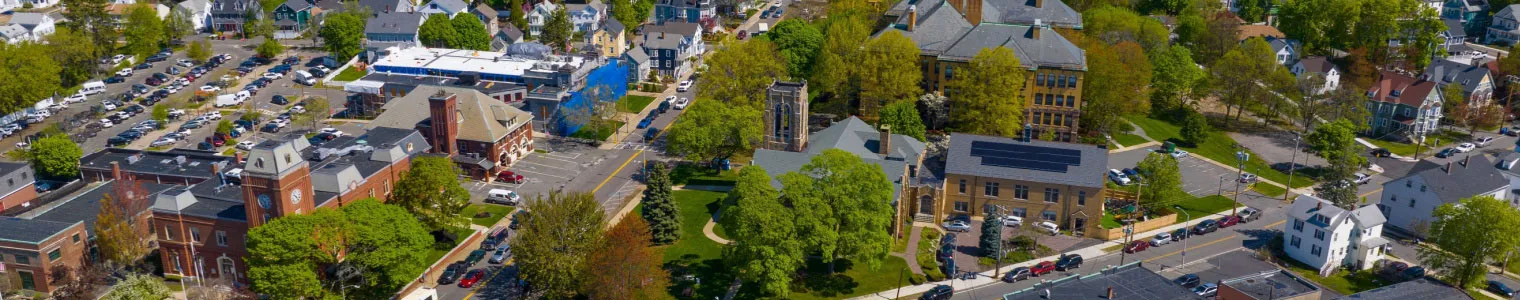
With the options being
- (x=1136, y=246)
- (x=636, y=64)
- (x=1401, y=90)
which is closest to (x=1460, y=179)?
(x=1136, y=246)

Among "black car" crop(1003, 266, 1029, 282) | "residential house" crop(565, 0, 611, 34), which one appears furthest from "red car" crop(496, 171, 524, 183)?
"residential house" crop(565, 0, 611, 34)

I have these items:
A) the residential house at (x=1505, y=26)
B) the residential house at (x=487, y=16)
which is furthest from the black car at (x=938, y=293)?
the residential house at (x=1505, y=26)

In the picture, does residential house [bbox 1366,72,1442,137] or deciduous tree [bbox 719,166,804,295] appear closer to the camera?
deciduous tree [bbox 719,166,804,295]

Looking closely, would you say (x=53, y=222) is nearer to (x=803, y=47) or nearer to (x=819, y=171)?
(x=819, y=171)

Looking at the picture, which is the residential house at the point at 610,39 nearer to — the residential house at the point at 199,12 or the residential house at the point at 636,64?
the residential house at the point at 636,64

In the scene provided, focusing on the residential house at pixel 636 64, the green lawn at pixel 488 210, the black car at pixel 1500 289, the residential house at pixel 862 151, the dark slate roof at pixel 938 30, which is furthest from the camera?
the residential house at pixel 636 64

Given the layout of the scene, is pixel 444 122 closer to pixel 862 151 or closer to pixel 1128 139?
pixel 862 151

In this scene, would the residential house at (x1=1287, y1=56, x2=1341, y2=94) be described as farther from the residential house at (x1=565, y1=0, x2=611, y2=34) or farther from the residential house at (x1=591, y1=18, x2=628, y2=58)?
the residential house at (x1=565, y1=0, x2=611, y2=34)
